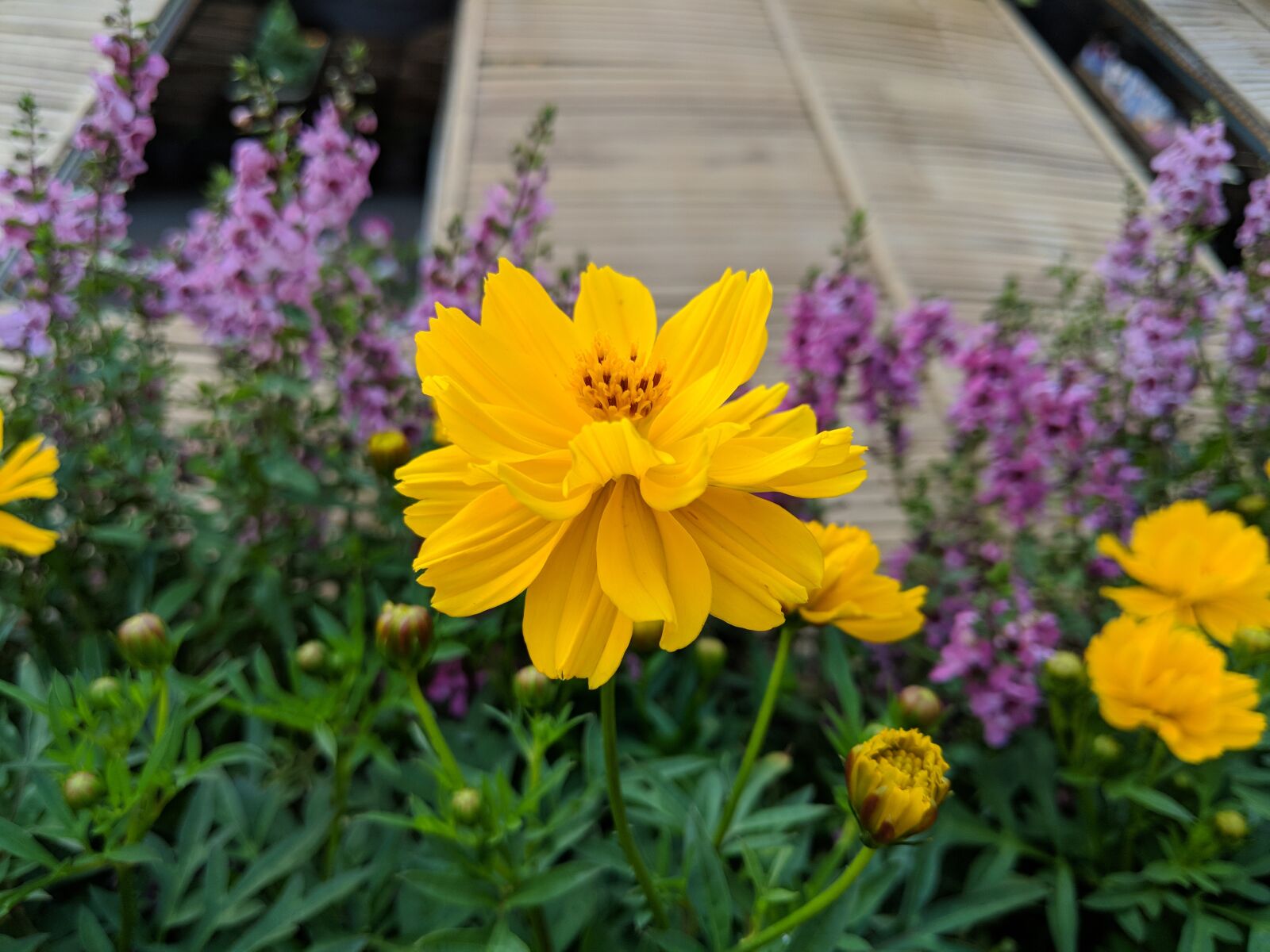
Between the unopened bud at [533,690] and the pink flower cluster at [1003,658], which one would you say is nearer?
the unopened bud at [533,690]

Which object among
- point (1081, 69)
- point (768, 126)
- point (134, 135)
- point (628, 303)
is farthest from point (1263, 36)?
point (134, 135)

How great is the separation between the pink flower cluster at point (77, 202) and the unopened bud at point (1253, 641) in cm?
111

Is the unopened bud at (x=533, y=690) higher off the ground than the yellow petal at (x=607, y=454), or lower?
lower

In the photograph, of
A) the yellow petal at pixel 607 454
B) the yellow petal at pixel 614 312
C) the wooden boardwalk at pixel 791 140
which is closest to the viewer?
the yellow petal at pixel 607 454

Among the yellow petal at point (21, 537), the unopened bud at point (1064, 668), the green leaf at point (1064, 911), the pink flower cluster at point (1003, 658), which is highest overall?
the yellow petal at point (21, 537)

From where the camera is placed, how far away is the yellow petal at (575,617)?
36cm

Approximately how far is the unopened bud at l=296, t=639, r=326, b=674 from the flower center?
36cm

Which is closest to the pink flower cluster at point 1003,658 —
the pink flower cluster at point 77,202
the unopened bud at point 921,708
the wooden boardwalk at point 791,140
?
the unopened bud at point 921,708

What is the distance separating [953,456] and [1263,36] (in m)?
0.52

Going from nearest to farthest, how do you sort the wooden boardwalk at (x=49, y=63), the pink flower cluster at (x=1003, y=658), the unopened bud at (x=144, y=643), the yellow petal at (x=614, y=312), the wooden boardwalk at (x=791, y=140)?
the yellow petal at (x=614, y=312) < the unopened bud at (x=144, y=643) < the pink flower cluster at (x=1003, y=658) < the wooden boardwalk at (x=49, y=63) < the wooden boardwalk at (x=791, y=140)

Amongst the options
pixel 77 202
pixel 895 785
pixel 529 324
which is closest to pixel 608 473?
pixel 529 324

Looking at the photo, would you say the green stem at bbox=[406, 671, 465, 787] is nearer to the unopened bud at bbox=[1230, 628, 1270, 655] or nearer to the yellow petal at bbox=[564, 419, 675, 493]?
the yellow petal at bbox=[564, 419, 675, 493]

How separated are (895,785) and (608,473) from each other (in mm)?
217

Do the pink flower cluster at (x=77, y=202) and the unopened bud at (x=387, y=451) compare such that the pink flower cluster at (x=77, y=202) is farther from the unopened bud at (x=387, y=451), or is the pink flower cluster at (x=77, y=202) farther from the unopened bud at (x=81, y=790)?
the unopened bud at (x=81, y=790)
